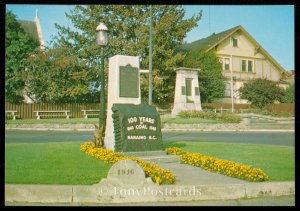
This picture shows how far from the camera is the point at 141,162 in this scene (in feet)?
25.8

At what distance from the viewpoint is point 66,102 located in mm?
28781

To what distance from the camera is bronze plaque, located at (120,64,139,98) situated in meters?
10.6

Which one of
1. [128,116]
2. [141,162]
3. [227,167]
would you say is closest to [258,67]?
[128,116]

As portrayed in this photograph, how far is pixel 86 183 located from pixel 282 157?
614 centimetres

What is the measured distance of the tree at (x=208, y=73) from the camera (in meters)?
34.2

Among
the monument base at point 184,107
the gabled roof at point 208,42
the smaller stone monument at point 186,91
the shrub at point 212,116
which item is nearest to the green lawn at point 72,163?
the shrub at point 212,116

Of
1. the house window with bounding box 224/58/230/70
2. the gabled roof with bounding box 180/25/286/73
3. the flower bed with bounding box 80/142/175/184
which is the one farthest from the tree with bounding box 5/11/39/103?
the house window with bounding box 224/58/230/70

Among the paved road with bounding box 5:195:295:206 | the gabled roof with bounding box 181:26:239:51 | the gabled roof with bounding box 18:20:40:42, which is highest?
the gabled roof with bounding box 181:26:239:51

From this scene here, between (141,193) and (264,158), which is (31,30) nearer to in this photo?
(264,158)

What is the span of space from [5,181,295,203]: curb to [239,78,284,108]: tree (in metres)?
27.8

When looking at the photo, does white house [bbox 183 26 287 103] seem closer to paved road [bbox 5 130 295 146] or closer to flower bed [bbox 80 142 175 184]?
paved road [bbox 5 130 295 146]

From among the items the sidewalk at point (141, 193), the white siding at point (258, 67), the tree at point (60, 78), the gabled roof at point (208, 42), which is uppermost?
the gabled roof at point (208, 42)

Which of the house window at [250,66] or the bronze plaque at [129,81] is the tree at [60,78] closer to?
the bronze plaque at [129,81]

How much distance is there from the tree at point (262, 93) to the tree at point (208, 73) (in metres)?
2.98
